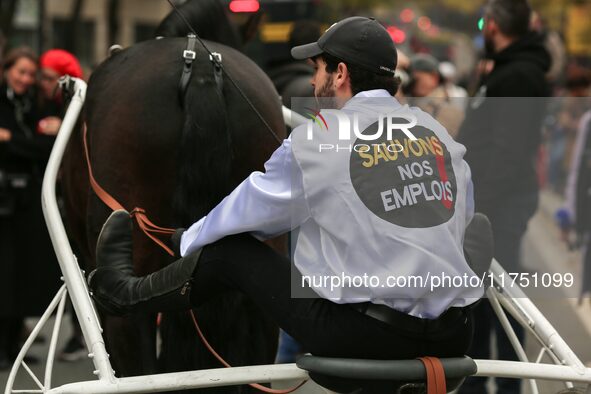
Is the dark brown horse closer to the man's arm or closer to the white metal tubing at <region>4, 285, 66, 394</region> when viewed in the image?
the white metal tubing at <region>4, 285, 66, 394</region>

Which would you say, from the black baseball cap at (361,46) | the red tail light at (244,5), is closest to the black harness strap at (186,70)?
the black baseball cap at (361,46)

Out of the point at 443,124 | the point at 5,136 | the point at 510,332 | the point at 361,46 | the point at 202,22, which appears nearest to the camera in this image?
the point at 361,46

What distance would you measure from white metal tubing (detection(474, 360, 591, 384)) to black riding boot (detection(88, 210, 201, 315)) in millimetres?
1072

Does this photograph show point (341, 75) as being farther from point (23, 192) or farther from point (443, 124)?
point (23, 192)

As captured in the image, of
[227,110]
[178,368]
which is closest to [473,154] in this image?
[227,110]

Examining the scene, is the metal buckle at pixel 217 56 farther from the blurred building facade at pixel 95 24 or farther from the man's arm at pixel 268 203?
the blurred building facade at pixel 95 24

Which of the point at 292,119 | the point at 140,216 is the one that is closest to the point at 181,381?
the point at 140,216

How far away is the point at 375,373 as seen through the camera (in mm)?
3670

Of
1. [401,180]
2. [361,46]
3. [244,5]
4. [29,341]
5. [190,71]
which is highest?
[361,46]

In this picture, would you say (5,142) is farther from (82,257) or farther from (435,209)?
(435,209)

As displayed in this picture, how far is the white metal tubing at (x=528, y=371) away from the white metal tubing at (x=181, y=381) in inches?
25.2

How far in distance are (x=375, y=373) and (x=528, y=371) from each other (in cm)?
64

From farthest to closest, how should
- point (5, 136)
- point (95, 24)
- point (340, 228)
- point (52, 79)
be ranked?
point (95, 24)
point (52, 79)
point (5, 136)
point (340, 228)

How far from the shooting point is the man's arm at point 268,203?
3836mm
